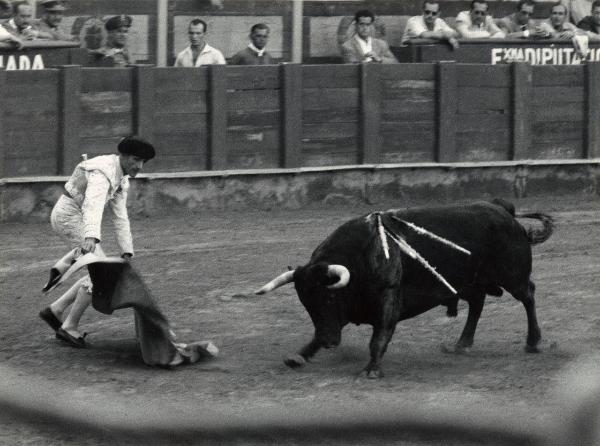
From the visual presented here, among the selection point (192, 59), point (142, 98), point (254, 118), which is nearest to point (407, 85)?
point (254, 118)

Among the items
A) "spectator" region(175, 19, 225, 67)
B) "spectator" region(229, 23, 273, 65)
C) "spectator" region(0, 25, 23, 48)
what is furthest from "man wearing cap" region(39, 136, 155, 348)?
"spectator" region(229, 23, 273, 65)

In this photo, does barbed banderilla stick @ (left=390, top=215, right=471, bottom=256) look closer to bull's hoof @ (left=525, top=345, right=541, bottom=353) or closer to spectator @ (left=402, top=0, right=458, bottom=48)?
bull's hoof @ (left=525, top=345, right=541, bottom=353)

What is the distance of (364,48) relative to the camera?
14.2 m

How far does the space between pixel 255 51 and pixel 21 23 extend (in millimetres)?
2356

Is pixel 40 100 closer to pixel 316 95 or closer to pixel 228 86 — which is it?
pixel 228 86

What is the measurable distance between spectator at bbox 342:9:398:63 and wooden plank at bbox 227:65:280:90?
1.01m

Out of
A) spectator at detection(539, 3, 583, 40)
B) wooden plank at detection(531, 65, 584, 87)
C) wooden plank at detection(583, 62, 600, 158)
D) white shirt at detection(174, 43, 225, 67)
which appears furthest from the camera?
spectator at detection(539, 3, 583, 40)

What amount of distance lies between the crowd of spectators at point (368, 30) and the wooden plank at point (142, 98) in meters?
0.30

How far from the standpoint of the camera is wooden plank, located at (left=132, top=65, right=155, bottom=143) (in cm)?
1280

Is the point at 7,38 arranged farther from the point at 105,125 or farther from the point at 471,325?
the point at 471,325

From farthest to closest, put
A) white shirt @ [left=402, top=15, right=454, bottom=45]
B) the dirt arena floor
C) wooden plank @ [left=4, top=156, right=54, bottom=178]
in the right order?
white shirt @ [left=402, top=15, right=454, bottom=45], wooden plank @ [left=4, top=156, right=54, bottom=178], the dirt arena floor

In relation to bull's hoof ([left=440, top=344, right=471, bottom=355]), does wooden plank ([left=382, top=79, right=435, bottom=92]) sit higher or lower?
higher

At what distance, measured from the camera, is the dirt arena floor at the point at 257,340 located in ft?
21.1

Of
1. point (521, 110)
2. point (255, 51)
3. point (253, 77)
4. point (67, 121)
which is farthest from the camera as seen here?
point (521, 110)
